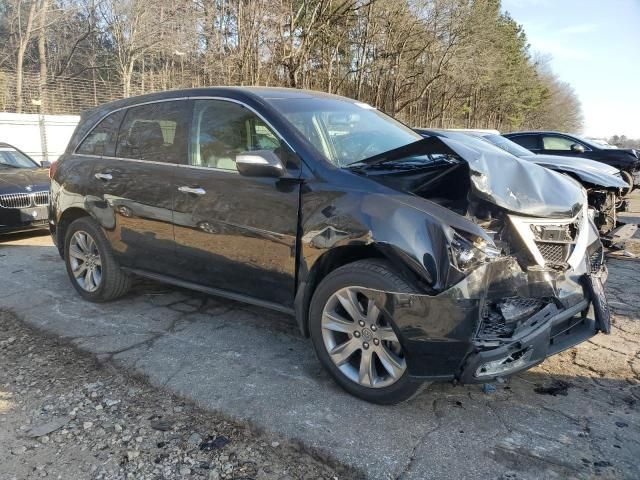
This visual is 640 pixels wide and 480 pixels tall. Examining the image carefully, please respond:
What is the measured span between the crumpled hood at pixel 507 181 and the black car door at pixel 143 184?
1628 millimetres

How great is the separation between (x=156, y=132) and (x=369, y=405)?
9.02 ft

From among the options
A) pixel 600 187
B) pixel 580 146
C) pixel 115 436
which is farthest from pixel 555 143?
pixel 115 436

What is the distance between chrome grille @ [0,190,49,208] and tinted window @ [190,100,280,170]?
4836 mm

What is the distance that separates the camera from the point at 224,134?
3.76 metres

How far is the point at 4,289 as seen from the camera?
5.22 meters

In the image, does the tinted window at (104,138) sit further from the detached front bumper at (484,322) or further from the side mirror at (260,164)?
the detached front bumper at (484,322)

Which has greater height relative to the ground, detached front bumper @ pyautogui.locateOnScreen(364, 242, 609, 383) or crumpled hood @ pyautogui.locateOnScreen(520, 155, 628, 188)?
crumpled hood @ pyautogui.locateOnScreen(520, 155, 628, 188)

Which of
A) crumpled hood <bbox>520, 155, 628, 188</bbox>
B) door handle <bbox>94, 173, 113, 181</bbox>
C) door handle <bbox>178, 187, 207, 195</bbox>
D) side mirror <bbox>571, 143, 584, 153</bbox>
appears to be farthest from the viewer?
side mirror <bbox>571, 143, 584, 153</bbox>

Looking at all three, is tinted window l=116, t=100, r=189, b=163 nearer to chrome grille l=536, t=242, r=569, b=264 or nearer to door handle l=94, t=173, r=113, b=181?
door handle l=94, t=173, r=113, b=181

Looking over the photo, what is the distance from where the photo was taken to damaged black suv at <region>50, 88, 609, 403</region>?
105 inches

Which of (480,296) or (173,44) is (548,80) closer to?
(173,44)

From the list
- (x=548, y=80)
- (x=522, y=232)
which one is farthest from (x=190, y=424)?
(x=548, y=80)

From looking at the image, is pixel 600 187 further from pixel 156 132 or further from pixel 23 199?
pixel 23 199

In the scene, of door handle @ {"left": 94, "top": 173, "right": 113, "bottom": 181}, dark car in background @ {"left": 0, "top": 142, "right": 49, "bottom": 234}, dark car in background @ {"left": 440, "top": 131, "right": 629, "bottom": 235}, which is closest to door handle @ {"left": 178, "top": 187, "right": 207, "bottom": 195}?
door handle @ {"left": 94, "top": 173, "right": 113, "bottom": 181}
